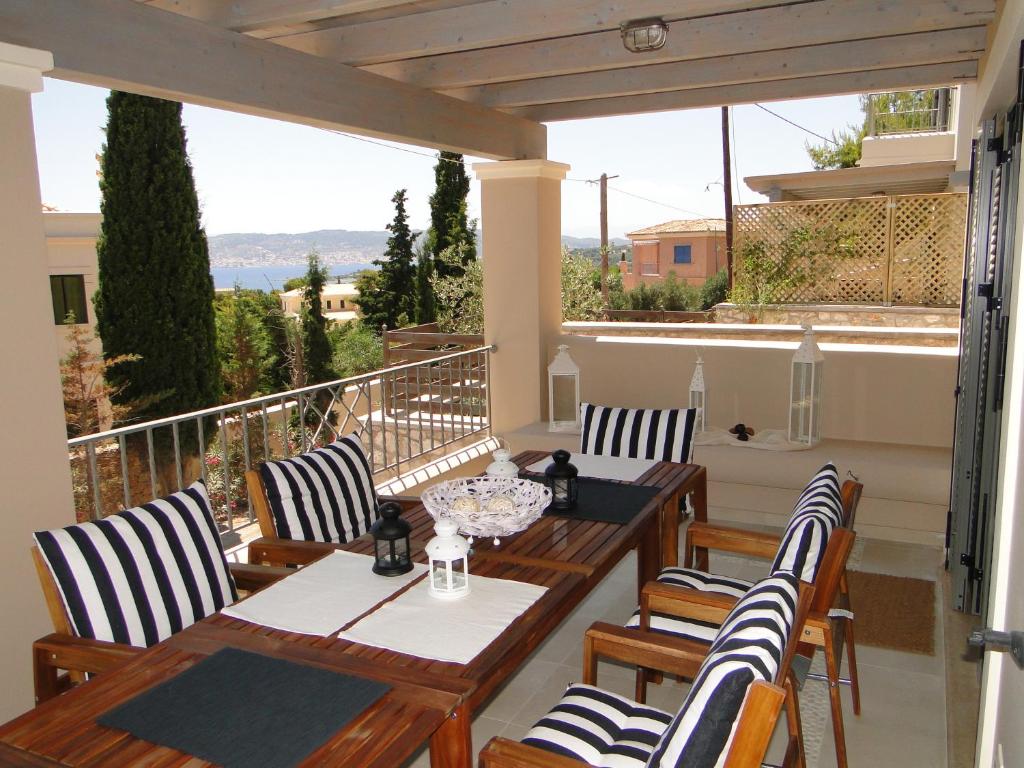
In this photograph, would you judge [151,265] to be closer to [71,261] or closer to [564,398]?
[71,261]

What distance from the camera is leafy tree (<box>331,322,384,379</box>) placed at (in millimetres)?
13234

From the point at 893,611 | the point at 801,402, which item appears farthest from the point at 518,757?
the point at 801,402

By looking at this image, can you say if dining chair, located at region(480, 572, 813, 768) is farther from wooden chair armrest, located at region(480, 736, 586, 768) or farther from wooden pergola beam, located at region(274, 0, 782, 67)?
wooden pergola beam, located at region(274, 0, 782, 67)

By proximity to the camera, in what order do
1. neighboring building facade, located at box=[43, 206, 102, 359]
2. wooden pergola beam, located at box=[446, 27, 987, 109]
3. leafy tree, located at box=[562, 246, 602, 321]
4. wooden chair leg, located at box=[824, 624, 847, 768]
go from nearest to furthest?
wooden chair leg, located at box=[824, 624, 847, 768]
wooden pergola beam, located at box=[446, 27, 987, 109]
leafy tree, located at box=[562, 246, 602, 321]
neighboring building facade, located at box=[43, 206, 102, 359]

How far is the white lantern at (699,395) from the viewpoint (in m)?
4.95

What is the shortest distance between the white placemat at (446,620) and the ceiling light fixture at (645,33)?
2381 millimetres

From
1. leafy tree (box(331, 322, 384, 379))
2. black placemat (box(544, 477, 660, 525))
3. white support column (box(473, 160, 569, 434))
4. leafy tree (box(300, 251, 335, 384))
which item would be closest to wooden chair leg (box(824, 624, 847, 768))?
black placemat (box(544, 477, 660, 525))

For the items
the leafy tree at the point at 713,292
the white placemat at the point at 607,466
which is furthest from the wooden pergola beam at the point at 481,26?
the leafy tree at the point at 713,292

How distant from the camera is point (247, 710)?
155 cm

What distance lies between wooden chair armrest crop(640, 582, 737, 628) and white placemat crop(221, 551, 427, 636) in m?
0.68

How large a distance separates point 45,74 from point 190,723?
7.66 ft

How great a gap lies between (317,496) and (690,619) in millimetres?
1398

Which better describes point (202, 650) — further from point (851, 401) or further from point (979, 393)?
point (851, 401)

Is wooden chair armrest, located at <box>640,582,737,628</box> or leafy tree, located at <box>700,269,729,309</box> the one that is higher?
leafy tree, located at <box>700,269,729,309</box>
